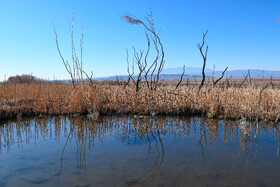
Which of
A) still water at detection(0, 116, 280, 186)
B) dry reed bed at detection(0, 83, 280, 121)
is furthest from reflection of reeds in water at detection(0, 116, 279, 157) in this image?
dry reed bed at detection(0, 83, 280, 121)

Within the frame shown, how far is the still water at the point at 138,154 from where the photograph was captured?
119 inches

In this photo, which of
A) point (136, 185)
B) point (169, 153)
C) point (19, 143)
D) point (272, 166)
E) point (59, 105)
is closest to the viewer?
point (136, 185)

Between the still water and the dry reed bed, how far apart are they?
961mm

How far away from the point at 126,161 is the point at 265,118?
4.82 metres

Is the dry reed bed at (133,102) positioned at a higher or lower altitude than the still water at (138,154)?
higher

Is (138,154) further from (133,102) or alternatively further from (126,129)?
(133,102)

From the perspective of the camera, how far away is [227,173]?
3174 mm

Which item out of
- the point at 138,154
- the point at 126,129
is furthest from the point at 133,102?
the point at 138,154

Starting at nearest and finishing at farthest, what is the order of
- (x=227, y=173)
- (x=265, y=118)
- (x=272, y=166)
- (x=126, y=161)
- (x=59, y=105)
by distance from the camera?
(x=227, y=173) < (x=272, y=166) < (x=126, y=161) < (x=265, y=118) < (x=59, y=105)

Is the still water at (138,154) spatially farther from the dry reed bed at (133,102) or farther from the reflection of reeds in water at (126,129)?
the dry reed bed at (133,102)

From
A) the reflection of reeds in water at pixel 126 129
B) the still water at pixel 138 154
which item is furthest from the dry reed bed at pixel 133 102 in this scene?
the still water at pixel 138 154

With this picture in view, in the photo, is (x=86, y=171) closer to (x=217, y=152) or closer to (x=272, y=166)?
(x=217, y=152)

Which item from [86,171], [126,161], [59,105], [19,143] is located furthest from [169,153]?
[59,105]

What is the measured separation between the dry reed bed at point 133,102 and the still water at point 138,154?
3.15ft
